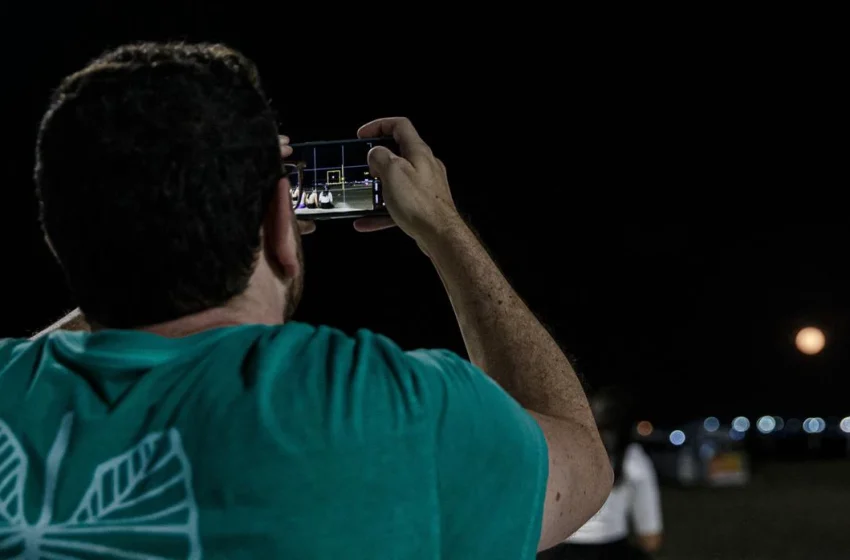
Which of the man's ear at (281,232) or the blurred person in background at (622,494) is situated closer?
the man's ear at (281,232)

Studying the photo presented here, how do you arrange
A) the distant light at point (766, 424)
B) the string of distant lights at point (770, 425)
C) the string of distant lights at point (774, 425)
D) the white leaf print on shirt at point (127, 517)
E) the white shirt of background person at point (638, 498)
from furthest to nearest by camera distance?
the distant light at point (766, 424) < the string of distant lights at point (774, 425) < the string of distant lights at point (770, 425) < the white shirt of background person at point (638, 498) < the white leaf print on shirt at point (127, 517)

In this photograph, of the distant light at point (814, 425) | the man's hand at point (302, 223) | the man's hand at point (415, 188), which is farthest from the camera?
the distant light at point (814, 425)

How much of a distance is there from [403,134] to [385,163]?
94 millimetres

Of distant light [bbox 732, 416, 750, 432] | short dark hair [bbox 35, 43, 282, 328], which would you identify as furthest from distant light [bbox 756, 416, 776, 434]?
short dark hair [bbox 35, 43, 282, 328]

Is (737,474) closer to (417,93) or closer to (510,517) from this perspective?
(417,93)

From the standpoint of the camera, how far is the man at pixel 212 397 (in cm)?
90

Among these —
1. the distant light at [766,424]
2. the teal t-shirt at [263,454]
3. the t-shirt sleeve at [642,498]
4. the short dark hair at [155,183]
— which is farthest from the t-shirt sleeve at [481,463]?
the distant light at [766,424]

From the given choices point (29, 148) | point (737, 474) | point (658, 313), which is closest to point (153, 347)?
point (29, 148)

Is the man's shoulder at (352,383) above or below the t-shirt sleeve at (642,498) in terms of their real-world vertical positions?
above

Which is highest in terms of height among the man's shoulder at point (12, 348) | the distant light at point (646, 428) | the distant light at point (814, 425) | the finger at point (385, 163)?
Answer: the finger at point (385, 163)

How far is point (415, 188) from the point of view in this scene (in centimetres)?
128

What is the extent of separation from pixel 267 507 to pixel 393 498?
0.42 ft

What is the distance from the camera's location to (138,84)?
0.98 meters

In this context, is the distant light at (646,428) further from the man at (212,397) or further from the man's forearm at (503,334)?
the man at (212,397)
